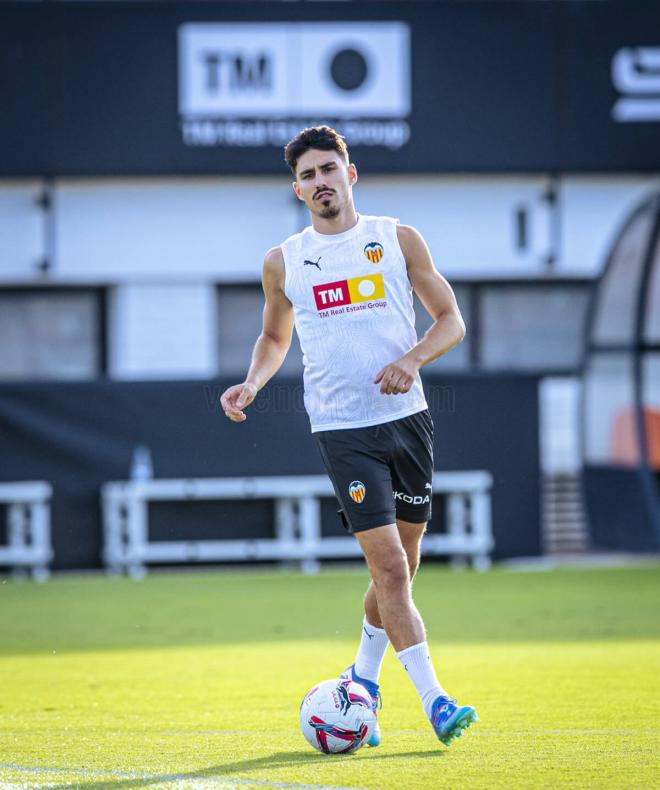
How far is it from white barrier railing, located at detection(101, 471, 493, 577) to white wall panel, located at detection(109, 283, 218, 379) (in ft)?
13.6

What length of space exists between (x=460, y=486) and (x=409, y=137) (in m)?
5.68

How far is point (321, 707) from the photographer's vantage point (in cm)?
596

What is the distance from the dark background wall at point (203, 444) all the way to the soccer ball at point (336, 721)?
10048 millimetres

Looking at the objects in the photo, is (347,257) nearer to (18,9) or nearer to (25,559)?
(25,559)

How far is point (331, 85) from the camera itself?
20.1 metres

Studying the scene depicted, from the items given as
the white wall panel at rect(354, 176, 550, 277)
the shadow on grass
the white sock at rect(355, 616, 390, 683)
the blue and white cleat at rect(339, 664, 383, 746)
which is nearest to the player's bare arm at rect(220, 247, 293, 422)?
the white sock at rect(355, 616, 390, 683)

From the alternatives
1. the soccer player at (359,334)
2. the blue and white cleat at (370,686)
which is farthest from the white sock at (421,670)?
the blue and white cleat at (370,686)

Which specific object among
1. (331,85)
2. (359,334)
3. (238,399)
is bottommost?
(238,399)

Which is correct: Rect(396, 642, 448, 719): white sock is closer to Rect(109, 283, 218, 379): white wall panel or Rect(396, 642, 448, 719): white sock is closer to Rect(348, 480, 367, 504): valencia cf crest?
Rect(348, 480, 367, 504): valencia cf crest

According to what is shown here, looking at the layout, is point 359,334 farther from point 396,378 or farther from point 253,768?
point 253,768

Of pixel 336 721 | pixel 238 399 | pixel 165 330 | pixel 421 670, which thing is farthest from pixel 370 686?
pixel 165 330

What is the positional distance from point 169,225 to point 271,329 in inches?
554

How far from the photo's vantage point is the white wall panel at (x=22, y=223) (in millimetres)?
20188

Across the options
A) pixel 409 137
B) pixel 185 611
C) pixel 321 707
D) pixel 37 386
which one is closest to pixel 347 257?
pixel 321 707
